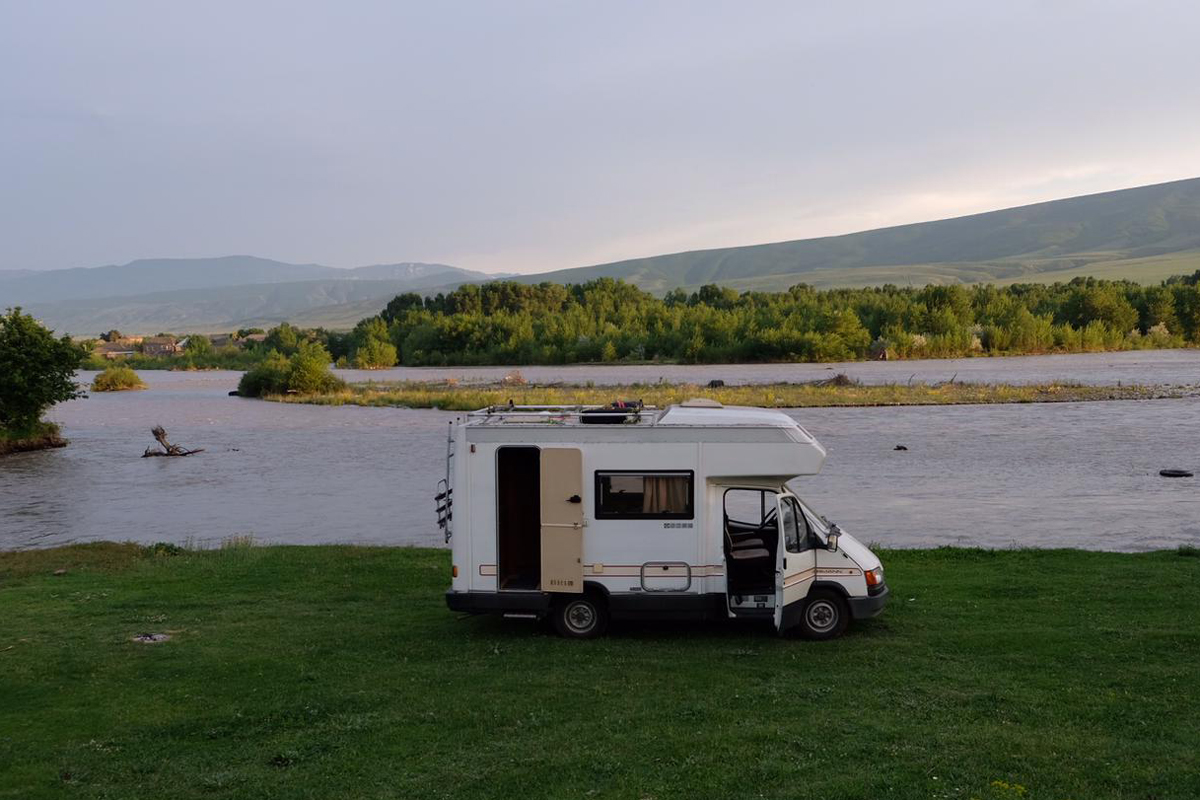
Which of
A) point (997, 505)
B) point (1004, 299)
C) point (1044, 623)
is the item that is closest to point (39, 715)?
point (1044, 623)

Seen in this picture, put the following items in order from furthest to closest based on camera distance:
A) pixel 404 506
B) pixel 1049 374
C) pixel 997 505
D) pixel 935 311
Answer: pixel 935 311
pixel 1049 374
pixel 404 506
pixel 997 505

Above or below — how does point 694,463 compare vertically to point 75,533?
above

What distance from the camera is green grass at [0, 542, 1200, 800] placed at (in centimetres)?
788

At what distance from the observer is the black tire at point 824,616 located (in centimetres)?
1240

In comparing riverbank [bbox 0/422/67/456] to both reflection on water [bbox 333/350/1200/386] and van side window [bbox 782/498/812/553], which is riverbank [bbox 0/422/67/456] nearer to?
reflection on water [bbox 333/350/1200/386]

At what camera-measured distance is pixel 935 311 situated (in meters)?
130

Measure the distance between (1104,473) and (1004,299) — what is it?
117m

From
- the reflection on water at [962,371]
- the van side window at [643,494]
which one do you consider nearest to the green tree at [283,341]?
the reflection on water at [962,371]

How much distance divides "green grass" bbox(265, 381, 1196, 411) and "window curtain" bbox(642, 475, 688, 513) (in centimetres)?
4263

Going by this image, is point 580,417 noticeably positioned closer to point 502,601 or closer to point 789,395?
point 502,601

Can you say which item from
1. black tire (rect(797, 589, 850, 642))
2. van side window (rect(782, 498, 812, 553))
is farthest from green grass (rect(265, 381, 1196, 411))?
black tire (rect(797, 589, 850, 642))

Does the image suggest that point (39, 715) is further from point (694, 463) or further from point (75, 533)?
point (75, 533)

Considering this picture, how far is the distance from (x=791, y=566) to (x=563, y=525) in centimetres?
267

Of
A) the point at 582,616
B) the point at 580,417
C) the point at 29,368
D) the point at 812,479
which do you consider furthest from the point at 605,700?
the point at 29,368
